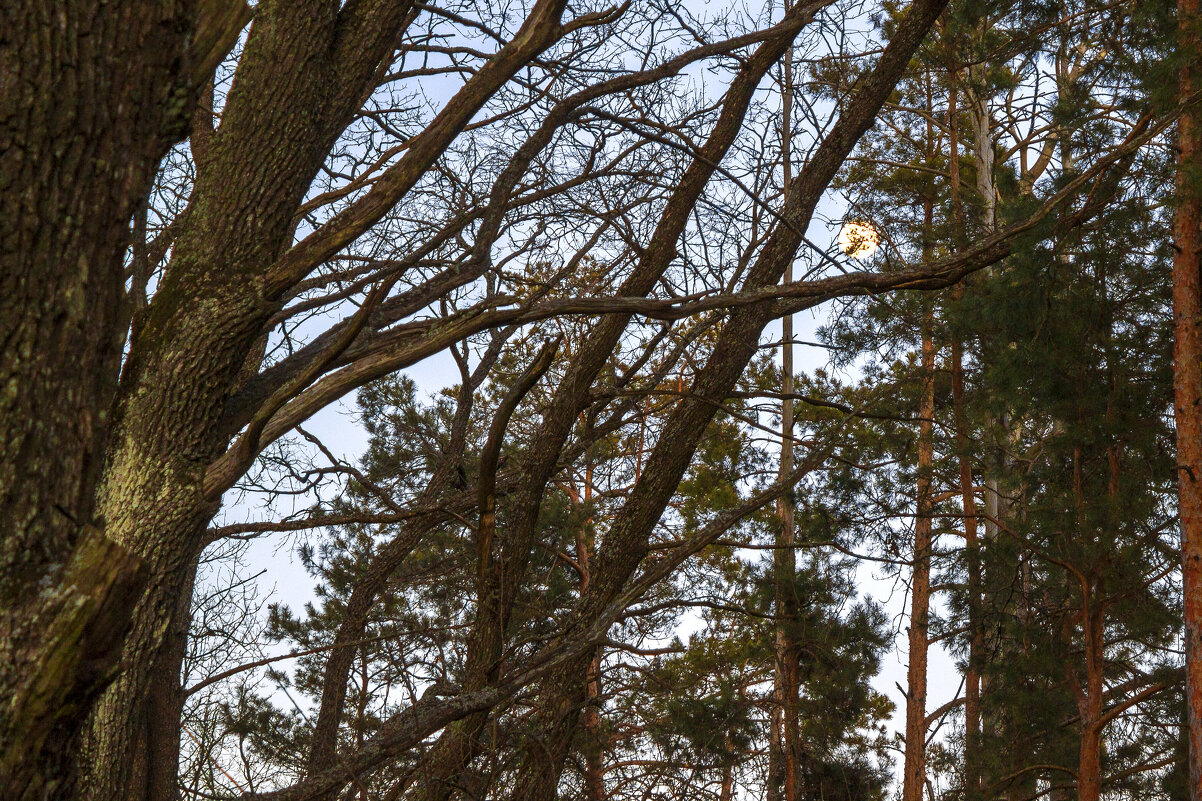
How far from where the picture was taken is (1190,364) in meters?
6.54

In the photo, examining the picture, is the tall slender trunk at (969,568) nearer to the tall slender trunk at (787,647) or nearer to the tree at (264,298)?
the tall slender trunk at (787,647)

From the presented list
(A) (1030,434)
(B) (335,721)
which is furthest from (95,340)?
(A) (1030,434)

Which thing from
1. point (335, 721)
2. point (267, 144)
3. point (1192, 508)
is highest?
point (1192, 508)

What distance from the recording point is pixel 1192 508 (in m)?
6.37

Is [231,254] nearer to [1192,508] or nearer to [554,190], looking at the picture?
[554,190]

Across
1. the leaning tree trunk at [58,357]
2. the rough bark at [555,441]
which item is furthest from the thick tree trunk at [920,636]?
the leaning tree trunk at [58,357]

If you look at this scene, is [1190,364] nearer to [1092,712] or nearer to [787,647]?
[1092,712]

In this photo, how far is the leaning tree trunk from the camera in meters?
1.80

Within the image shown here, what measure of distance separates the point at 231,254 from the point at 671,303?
4.52 feet

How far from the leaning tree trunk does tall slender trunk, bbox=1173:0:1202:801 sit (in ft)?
20.9

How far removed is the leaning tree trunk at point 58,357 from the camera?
5.92ft

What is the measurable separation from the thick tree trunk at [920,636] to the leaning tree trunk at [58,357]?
879cm

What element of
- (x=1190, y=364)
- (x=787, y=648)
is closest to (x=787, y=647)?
(x=787, y=648)

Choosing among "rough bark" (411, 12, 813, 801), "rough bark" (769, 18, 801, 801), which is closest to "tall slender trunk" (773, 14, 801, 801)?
"rough bark" (769, 18, 801, 801)
